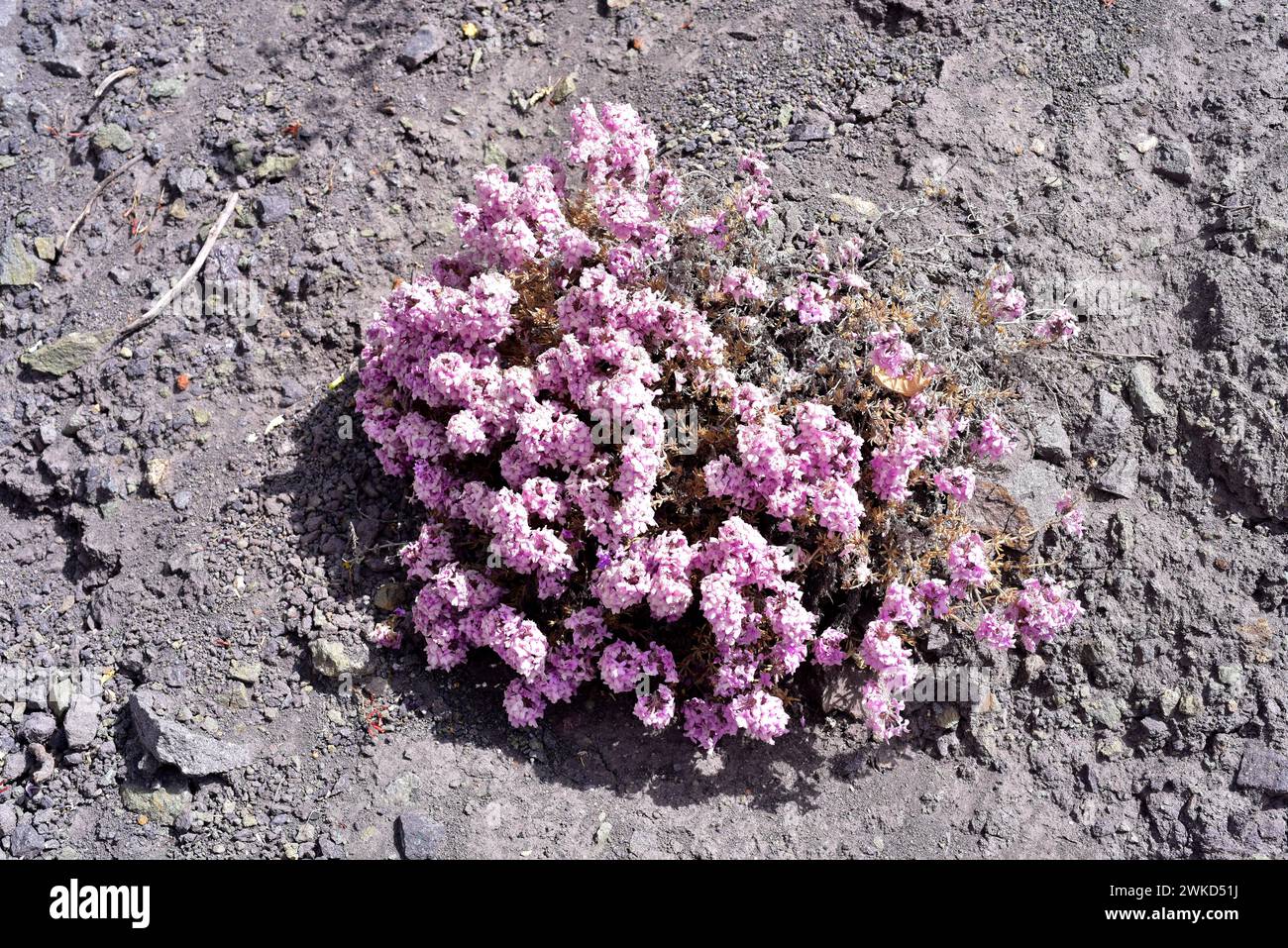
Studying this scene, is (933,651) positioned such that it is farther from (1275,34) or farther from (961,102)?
(1275,34)

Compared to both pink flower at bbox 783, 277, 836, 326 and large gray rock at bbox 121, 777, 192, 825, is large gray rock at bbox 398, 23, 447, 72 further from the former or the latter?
large gray rock at bbox 121, 777, 192, 825

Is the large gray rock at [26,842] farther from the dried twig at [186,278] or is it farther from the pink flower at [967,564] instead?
the pink flower at [967,564]

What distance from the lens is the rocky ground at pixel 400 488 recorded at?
4.77 metres

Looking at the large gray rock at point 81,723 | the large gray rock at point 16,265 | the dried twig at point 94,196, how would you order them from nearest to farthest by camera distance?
1. the large gray rock at point 81,723
2. the large gray rock at point 16,265
3. the dried twig at point 94,196

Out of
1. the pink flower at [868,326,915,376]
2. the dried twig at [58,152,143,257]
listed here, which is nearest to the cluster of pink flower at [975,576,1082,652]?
the pink flower at [868,326,915,376]

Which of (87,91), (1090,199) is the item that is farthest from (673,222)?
(87,91)

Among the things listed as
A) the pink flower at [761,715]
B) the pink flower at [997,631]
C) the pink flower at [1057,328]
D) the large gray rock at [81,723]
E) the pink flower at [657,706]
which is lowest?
the large gray rock at [81,723]

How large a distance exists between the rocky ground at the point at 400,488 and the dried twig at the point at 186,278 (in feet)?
0.23

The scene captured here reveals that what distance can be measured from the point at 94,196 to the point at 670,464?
4175 mm

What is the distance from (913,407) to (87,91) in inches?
224

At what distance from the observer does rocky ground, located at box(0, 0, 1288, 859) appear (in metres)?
4.77

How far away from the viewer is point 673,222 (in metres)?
5.24

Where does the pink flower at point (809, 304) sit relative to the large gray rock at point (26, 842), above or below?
above

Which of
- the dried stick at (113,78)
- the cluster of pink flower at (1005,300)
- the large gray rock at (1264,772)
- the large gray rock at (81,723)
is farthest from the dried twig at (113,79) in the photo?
the large gray rock at (1264,772)
